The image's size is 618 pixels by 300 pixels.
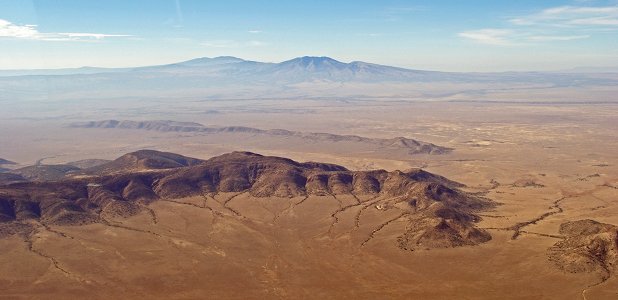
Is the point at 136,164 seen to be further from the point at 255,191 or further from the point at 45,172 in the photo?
the point at 255,191

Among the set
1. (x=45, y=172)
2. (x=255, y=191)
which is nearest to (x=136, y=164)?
(x=45, y=172)

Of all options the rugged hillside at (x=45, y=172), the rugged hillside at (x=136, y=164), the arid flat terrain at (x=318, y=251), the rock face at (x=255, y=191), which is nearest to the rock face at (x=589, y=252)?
the arid flat terrain at (x=318, y=251)

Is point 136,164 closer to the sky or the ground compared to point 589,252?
closer to the ground

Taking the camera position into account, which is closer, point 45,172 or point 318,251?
point 318,251

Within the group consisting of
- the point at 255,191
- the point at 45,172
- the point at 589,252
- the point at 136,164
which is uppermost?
the point at 589,252

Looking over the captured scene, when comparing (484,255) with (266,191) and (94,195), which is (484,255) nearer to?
(266,191)

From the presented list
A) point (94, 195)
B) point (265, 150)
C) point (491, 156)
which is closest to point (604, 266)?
point (94, 195)
